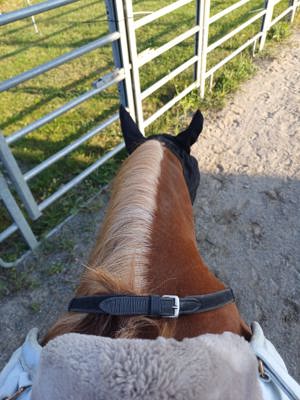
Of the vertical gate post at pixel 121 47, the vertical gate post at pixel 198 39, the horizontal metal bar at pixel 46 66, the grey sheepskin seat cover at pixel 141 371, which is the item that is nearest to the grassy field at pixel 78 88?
the vertical gate post at pixel 198 39

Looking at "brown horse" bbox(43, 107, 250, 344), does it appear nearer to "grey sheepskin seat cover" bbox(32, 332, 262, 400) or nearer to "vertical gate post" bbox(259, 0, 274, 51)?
"grey sheepskin seat cover" bbox(32, 332, 262, 400)

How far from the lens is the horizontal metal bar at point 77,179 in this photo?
2.39 m

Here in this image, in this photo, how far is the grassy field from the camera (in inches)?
113

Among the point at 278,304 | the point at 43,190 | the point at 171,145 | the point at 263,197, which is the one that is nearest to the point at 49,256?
the point at 43,190

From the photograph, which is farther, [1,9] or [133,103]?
[1,9]

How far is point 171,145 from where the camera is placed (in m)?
1.48

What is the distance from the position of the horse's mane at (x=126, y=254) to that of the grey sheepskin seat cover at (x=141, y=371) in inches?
4.3

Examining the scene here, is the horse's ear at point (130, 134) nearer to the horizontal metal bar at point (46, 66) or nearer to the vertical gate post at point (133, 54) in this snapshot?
the horizontal metal bar at point (46, 66)

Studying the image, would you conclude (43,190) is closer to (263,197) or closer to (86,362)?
(263,197)

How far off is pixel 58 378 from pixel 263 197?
2402 mm

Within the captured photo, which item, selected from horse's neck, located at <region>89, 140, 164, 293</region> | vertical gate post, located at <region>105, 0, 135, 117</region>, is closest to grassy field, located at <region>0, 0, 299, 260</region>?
vertical gate post, located at <region>105, 0, 135, 117</region>

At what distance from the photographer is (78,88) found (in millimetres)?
4094

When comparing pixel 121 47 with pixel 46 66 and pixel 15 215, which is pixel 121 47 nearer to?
pixel 46 66

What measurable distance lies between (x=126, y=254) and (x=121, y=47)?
1.92 metres
